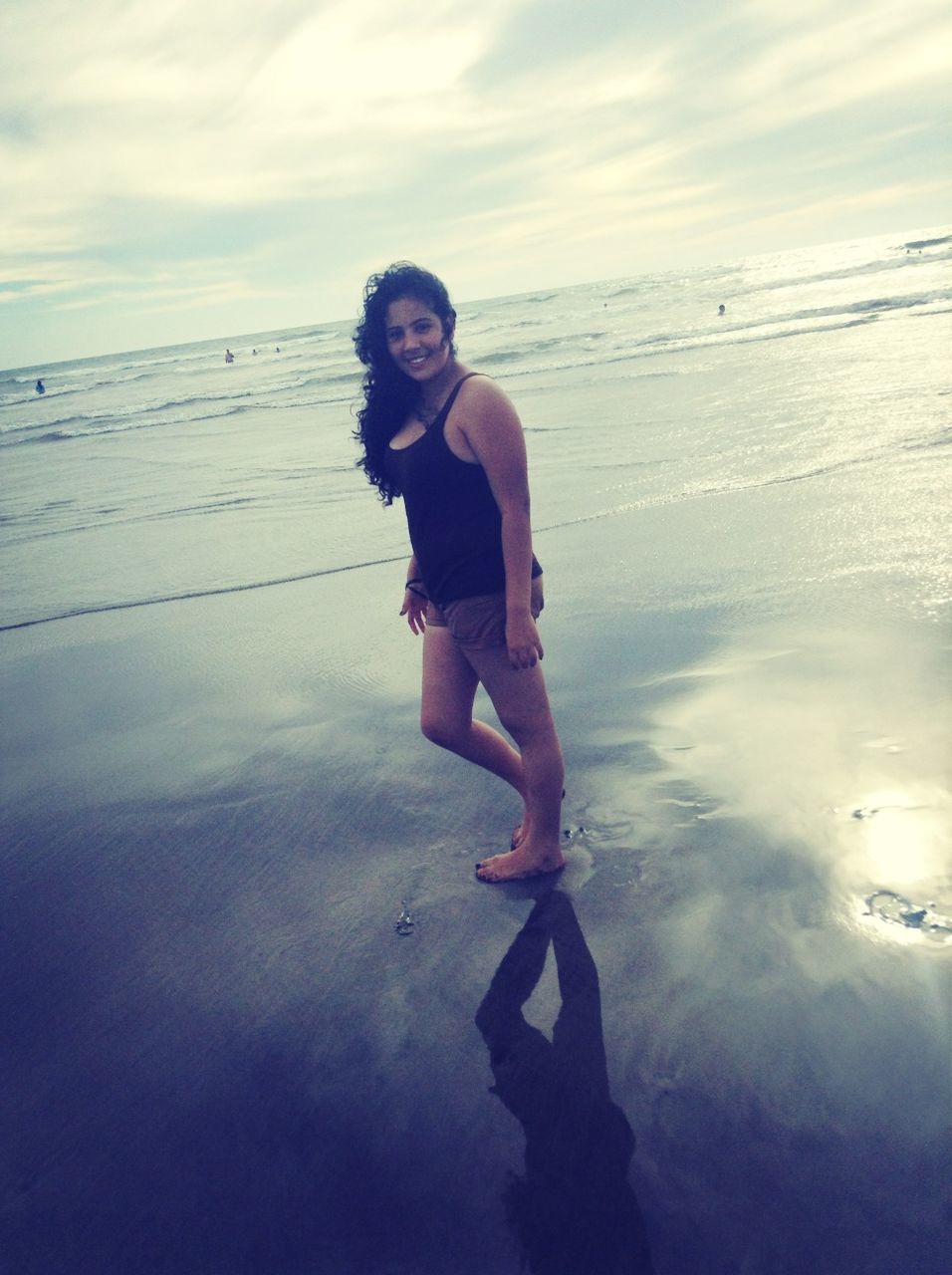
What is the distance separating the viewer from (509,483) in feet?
8.79

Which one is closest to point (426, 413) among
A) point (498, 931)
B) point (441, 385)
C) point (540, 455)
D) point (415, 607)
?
point (441, 385)

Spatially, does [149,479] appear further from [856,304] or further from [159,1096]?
[856,304]

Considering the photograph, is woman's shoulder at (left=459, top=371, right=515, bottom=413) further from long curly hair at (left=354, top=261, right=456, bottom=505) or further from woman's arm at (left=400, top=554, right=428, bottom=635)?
woman's arm at (left=400, top=554, right=428, bottom=635)

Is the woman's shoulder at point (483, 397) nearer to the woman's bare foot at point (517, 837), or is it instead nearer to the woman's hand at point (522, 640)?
the woman's hand at point (522, 640)

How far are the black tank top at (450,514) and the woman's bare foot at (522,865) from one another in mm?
905

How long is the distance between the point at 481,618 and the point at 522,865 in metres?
0.86

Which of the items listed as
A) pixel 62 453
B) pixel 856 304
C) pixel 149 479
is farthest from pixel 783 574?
pixel 856 304

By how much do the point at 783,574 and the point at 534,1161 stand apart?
14.0ft

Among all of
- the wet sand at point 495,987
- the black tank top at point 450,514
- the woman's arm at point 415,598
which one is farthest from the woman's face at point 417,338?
the wet sand at point 495,987

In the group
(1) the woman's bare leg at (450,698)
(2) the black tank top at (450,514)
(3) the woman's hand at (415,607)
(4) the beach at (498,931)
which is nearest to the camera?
(4) the beach at (498,931)

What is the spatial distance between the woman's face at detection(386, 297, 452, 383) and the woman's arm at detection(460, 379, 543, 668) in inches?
7.7

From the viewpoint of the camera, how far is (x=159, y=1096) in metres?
2.43

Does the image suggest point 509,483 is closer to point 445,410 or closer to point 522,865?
point 445,410

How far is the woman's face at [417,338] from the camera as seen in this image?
9.20ft
